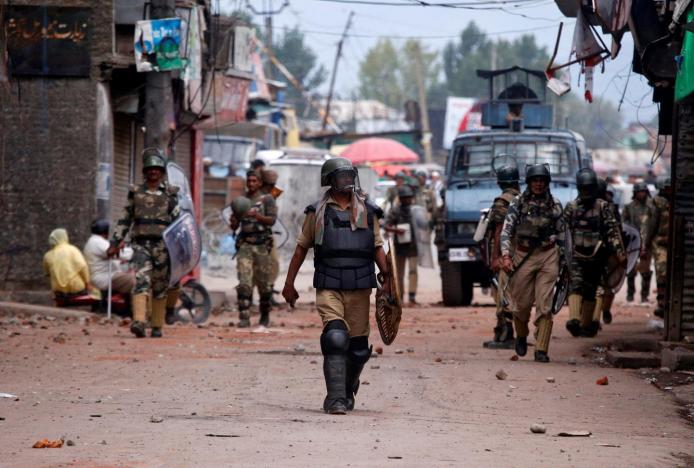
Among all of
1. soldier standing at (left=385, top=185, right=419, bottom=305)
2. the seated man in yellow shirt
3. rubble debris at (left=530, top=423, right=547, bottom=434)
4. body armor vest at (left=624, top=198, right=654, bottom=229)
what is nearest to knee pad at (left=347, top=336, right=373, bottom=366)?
rubble debris at (left=530, top=423, right=547, bottom=434)

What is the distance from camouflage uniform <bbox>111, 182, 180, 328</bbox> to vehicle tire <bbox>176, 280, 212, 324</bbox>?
3.04 meters

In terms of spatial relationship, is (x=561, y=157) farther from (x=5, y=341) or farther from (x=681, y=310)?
(x=5, y=341)

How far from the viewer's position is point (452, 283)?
21.2 m

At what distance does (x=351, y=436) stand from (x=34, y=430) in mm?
1794

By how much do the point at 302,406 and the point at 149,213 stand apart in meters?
5.68

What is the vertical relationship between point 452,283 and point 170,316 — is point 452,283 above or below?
above

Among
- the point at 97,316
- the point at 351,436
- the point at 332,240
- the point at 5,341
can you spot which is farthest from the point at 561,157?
the point at 351,436

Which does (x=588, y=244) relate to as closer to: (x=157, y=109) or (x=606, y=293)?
(x=606, y=293)

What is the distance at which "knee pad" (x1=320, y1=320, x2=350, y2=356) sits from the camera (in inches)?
358

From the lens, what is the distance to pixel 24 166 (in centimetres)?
1920

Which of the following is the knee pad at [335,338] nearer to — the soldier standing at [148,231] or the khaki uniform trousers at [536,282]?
the khaki uniform trousers at [536,282]

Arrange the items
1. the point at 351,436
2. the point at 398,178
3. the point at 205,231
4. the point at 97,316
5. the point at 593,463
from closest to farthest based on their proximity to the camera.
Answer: the point at 593,463, the point at 351,436, the point at 97,316, the point at 398,178, the point at 205,231

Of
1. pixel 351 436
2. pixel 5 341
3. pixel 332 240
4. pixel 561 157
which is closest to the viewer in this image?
pixel 351 436

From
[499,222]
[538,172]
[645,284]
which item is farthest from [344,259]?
[645,284]
